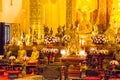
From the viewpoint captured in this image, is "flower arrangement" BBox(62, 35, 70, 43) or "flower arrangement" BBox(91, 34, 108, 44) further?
"flower arrangement" BBox(62, 35, 70, 43)

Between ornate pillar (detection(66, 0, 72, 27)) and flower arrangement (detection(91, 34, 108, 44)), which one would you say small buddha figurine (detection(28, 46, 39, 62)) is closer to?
ornate pillar (detection(66, 0, 72, 27))

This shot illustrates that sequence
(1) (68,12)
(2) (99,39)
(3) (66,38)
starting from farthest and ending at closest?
(1) (68,12) < (3) (66,38) < (2) (99,39)

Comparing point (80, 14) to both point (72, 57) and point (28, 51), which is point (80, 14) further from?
point (72, 57)

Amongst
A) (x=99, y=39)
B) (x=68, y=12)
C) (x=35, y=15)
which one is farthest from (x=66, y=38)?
(x=99, y=39)

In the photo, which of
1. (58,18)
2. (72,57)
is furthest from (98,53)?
(58,18)

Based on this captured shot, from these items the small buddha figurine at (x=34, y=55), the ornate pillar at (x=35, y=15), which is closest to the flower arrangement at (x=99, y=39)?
the small buddha figurine at (x=34, y=55)

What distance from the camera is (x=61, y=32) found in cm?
1994

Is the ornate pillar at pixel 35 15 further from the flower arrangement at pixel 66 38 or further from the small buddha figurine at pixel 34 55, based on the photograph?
the small buddha figurine at pixel 34 55

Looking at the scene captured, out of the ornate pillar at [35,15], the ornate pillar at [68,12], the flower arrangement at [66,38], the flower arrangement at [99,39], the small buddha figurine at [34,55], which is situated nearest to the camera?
the flower arrangement at [99,39]

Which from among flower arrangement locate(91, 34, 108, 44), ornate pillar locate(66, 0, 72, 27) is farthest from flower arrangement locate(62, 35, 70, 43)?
flower arrangement locate(91, 34, 108, 44)

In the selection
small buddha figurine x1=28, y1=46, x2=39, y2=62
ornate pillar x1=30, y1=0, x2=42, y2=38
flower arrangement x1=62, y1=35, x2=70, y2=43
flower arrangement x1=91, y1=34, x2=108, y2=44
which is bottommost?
small buddha figurine x1=28, y1=46, x2=39, y2=62

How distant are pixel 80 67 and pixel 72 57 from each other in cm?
95

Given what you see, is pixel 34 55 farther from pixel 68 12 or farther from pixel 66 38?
pixel 68 12

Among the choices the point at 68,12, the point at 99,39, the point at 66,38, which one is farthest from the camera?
the point at 68,12
